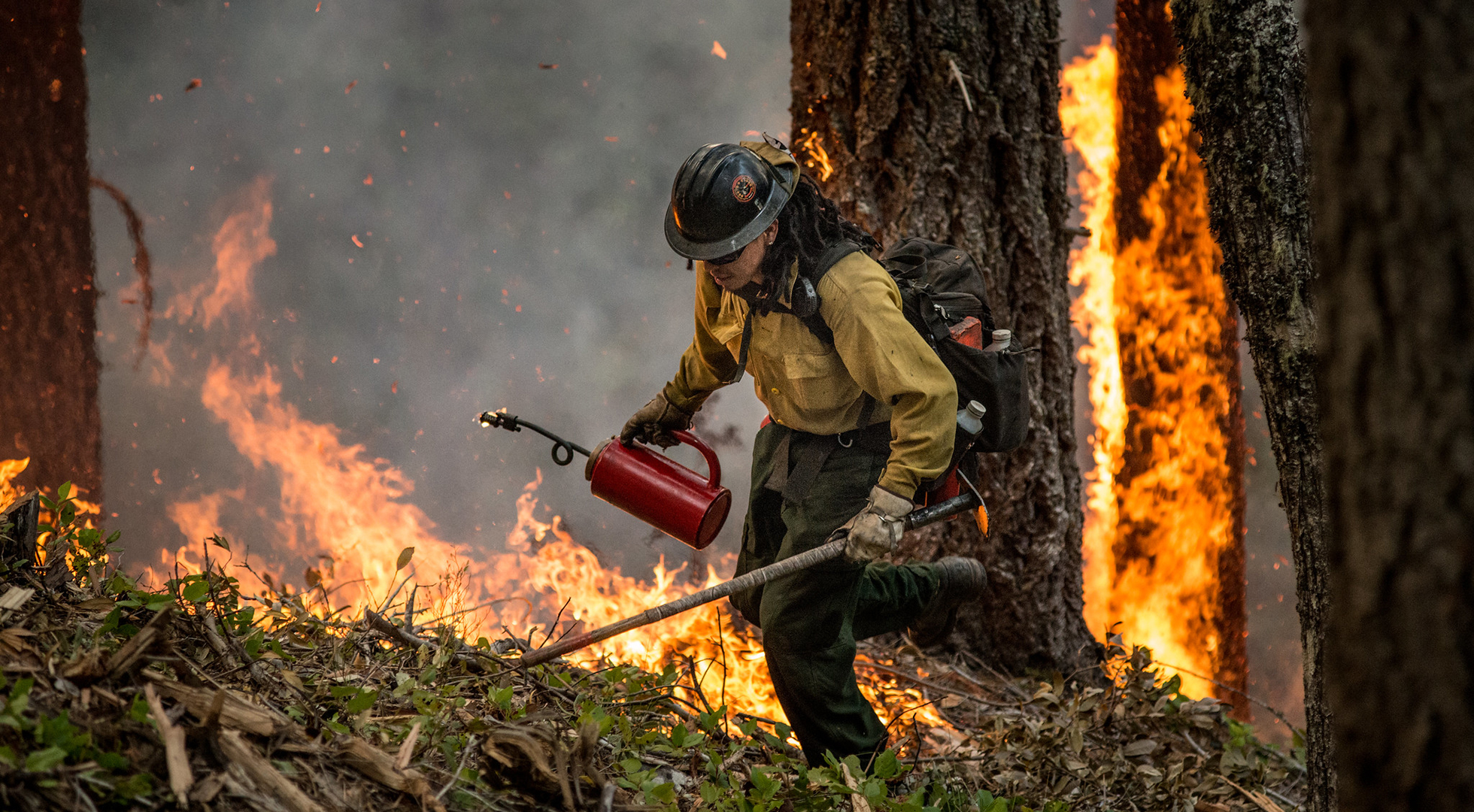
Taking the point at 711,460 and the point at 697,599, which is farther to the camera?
the point at 711,460

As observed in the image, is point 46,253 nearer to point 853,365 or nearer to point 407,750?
point 407,750

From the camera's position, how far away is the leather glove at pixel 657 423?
300 cm

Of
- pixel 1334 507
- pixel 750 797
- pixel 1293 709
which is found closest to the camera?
pixel 1334 507

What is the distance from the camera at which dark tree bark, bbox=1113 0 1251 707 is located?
600 cm

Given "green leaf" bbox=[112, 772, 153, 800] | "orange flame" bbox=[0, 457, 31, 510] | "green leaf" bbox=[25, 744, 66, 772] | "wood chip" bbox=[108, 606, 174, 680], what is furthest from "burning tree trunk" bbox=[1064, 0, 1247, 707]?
"orange flame" bbox=[0, 457, 31, 510]

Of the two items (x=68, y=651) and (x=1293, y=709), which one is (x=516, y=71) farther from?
(x=1293, y=709)

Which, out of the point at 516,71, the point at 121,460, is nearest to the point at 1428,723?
the point at 516,71

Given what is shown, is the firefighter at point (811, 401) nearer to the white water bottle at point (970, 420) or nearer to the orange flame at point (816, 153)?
the white water bottle at point (970, 420)

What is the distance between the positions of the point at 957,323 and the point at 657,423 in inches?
41.0

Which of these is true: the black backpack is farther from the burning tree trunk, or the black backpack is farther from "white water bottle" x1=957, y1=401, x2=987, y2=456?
the burning tree trunk

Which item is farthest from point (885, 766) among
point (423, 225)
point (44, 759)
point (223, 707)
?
point (423, 225)

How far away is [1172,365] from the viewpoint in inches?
240

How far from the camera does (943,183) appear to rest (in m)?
3.57

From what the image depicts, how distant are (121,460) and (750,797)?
5454 millimetres
